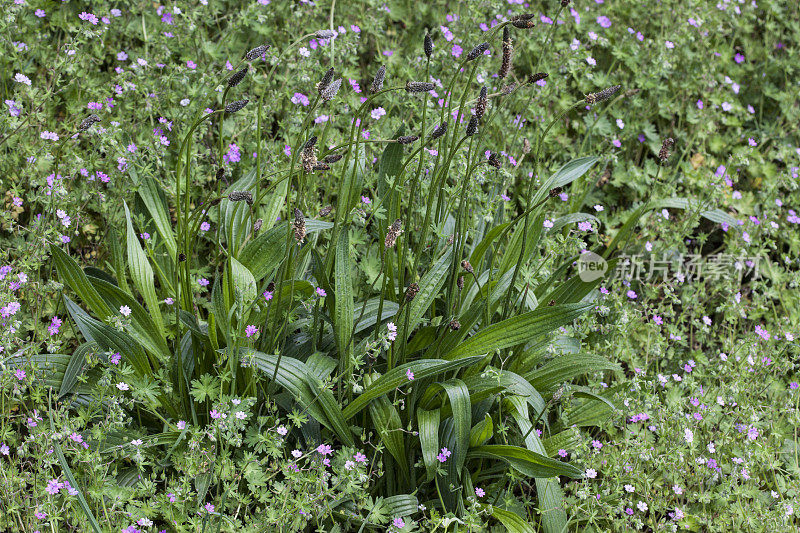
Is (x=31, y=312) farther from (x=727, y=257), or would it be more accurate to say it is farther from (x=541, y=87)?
(x=727, y=257)

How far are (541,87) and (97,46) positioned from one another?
2339 mm

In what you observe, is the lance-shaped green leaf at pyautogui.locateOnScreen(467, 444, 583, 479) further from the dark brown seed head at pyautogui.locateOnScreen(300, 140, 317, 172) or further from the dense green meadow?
the dark brown seed head at pyautogui.locateOnScreen(300, 140, 317, 172)

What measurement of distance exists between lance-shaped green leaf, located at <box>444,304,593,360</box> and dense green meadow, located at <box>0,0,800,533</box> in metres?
0.01

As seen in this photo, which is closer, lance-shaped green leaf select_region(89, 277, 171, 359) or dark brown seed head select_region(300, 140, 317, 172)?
dark brown seed head select_region(300, 140, 317, 172)

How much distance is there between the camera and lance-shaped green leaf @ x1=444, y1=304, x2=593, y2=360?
2629 millimetres

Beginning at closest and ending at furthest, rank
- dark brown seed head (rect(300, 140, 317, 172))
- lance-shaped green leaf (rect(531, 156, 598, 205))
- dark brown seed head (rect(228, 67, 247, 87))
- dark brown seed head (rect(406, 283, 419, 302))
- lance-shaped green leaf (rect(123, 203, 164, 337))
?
1. dark brown seed head (rect(300, 140, 317, 172))
2. dark brown seed head (rect(228, 67, 247, 87))
3. dark brown seed head (rect(406, 283, 419, 302))
4. lance-shaped green leaf (rect(123, 203, 164, 337))
5. lance-shaped green leaf (rect(531, 156, 598, 205))

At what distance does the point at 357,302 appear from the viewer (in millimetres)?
3020

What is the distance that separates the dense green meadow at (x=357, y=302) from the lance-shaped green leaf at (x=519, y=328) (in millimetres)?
14

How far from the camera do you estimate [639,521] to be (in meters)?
2.82

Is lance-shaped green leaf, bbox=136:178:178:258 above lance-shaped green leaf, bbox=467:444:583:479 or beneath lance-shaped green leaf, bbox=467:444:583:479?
above

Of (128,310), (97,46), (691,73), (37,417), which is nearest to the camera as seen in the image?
(37,417)

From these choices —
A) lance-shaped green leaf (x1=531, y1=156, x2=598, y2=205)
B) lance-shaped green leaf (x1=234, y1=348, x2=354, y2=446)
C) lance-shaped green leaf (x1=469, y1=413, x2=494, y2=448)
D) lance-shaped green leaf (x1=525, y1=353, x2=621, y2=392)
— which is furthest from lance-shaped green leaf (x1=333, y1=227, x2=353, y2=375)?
lance-shaped green leaf (x1=531, y1=156, x2=598, y2=205)

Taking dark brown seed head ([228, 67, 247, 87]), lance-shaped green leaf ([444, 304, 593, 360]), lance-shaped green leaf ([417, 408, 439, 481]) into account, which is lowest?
lance-shaped green leaf ([417, 408, 439, 481])

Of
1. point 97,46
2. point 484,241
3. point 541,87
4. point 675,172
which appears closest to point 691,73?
point 675,172
